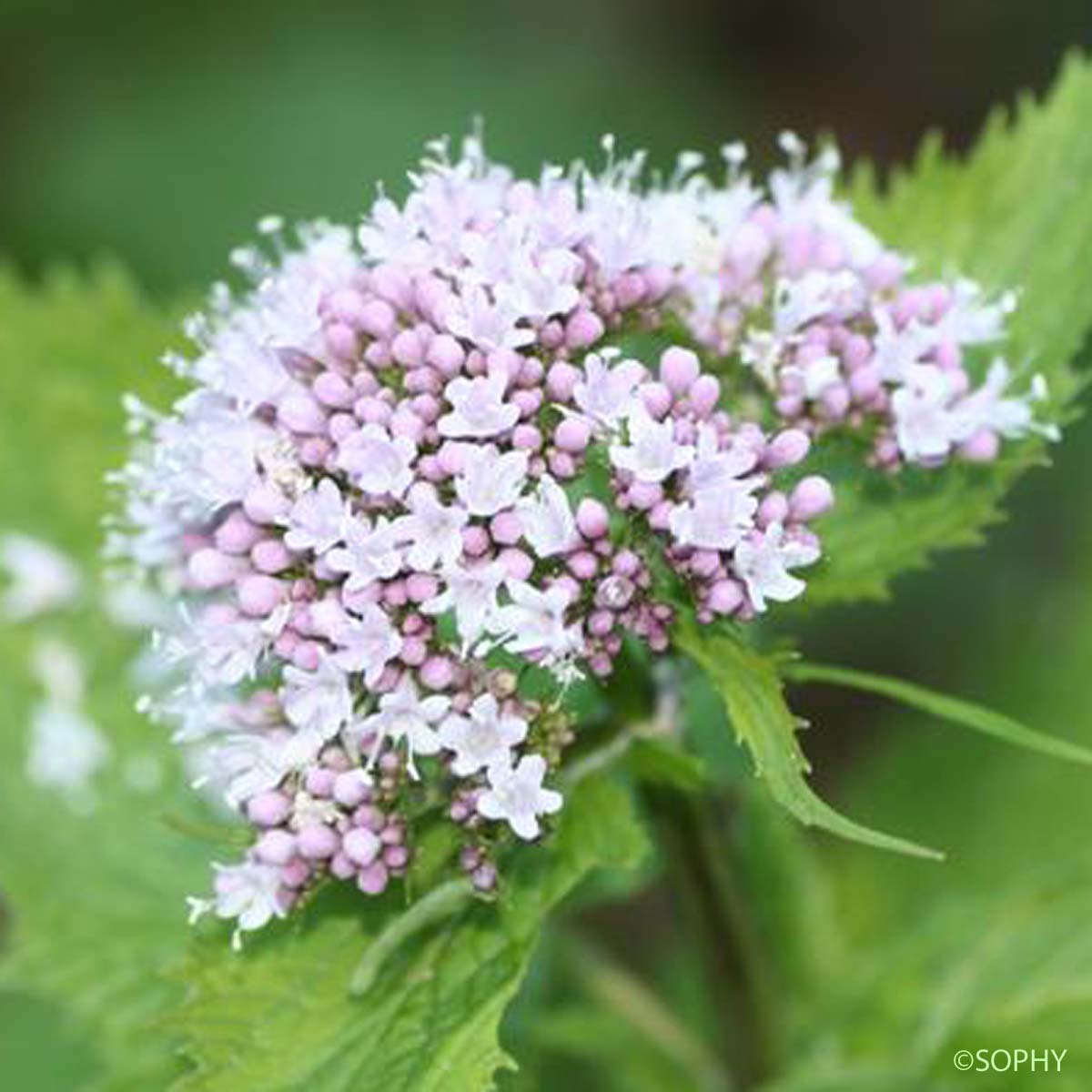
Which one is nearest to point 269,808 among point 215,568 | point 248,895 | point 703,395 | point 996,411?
point 248,895

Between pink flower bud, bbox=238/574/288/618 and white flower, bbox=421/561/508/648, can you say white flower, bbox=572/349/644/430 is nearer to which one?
white flower, bbox=421/561/508/648

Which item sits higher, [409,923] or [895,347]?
[895,347]

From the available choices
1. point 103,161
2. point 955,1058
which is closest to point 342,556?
point 955,1058

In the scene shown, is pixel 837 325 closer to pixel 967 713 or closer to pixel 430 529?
pixel 967 713

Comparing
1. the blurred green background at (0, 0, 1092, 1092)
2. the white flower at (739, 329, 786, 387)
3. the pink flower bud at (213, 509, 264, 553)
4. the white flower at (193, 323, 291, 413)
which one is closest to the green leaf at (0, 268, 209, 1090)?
the blurred green background at (0, 0, 1092, 1092)

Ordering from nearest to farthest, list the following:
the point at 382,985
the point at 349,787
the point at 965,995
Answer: the point at 349,787, the point at 382,985, the point at 965,995

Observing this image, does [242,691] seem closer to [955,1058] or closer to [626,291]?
[626,291]
